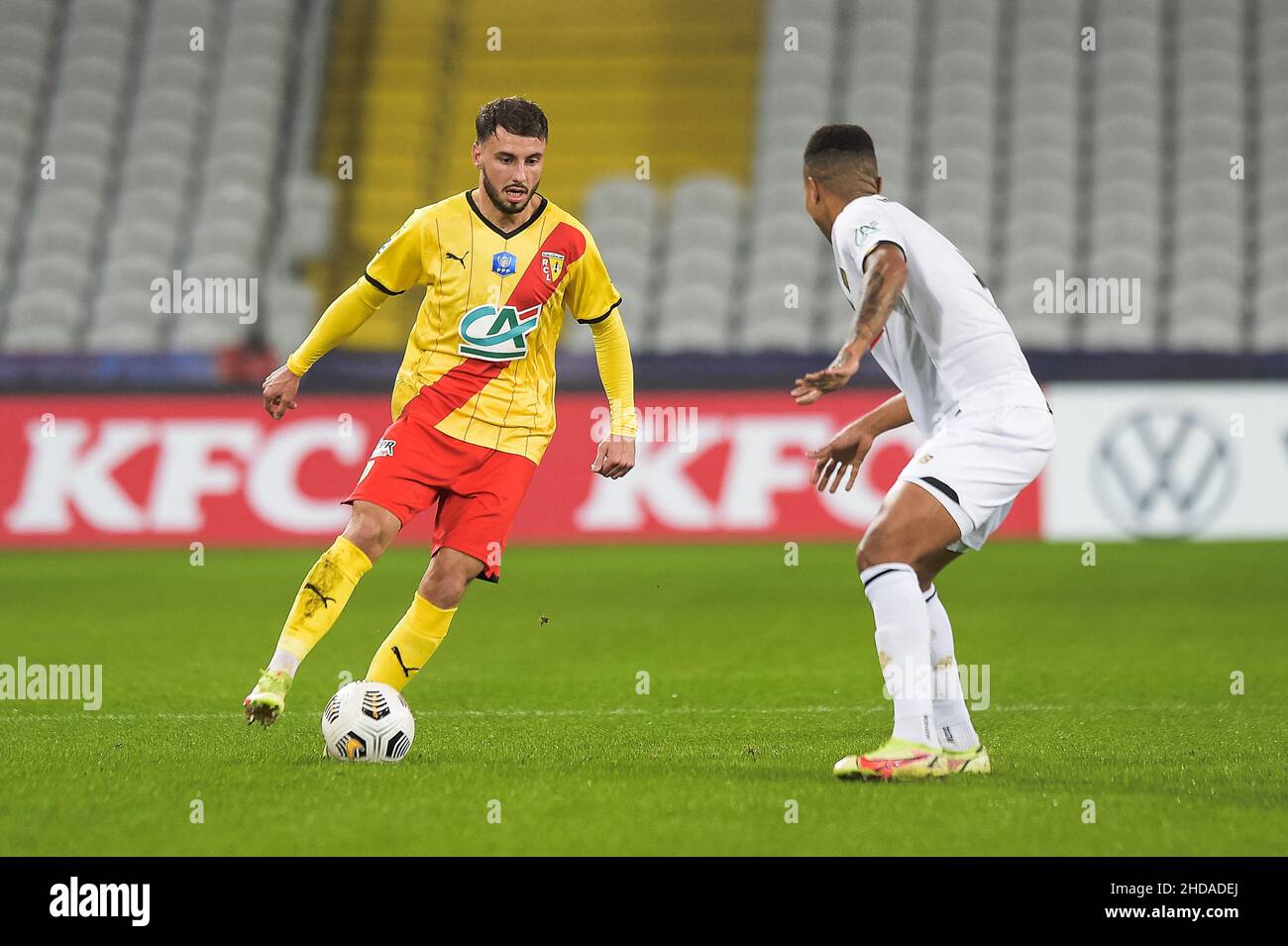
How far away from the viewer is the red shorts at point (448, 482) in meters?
5.45

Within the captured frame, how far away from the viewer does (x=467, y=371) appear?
5.59m

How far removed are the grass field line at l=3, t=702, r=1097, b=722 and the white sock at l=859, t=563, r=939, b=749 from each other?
1602mm

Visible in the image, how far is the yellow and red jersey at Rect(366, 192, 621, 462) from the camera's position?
5523mm

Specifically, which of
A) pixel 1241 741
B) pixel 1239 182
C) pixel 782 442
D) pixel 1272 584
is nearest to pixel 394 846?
pixel 1241 741

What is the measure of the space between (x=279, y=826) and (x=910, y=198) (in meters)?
14.4

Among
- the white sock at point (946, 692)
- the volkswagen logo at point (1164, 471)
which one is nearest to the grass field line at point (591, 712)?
the white sock at point (946, 692)

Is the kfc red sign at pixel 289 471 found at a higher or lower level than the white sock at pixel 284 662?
higher

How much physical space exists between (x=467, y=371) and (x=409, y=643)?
0.91 m

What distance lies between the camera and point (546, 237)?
5.61 metres

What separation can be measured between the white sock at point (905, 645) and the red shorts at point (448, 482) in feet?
4.46

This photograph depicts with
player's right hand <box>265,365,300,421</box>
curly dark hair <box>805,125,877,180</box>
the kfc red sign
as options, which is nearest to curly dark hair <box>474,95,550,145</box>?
curly dark hair <box>805,125,877,180</box>

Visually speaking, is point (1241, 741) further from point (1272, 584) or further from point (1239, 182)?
point (1239, 182)

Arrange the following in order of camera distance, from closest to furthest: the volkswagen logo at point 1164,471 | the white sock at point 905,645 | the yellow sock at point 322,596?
the white sock at point 905,645, the yellow sock at point 322,596, the volkswagen logo at point 1164,471

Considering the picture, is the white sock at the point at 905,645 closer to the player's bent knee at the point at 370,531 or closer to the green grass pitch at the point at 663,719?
the green grass pitch at the point at 663,719
